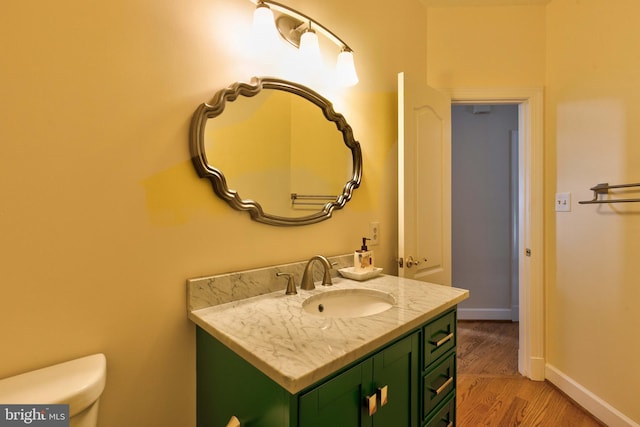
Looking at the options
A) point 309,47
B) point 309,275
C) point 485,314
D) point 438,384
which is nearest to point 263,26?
point 309,47

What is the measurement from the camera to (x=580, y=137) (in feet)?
5.94

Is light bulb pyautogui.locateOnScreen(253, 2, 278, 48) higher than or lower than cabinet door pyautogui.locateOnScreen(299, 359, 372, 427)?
higher

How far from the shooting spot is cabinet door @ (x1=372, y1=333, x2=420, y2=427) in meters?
0.89

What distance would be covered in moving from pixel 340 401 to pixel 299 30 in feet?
4.55

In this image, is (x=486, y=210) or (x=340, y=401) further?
(x=486, y=210)

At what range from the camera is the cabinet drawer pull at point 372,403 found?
0.84m

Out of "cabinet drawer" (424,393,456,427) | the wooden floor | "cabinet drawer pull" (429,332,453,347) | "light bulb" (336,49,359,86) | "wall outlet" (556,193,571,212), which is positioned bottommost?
the wooden floor

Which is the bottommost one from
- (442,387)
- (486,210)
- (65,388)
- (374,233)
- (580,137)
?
(442,387)

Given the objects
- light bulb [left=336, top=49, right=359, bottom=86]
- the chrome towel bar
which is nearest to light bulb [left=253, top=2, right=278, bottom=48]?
light bulb [left=336, top=49, right=359, bottom=86]

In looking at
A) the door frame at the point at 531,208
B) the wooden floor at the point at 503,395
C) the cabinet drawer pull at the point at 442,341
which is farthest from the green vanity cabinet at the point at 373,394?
the door frame at the point at 531,208

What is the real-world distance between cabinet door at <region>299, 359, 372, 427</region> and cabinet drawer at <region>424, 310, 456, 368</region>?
1.06 feet

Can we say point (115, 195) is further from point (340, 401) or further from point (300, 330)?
point (340, 401)

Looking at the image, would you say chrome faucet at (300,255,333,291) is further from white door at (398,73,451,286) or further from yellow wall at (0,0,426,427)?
white door at (398,73,451,286)

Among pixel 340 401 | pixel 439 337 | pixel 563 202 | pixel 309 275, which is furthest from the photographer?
pixel 563 202
